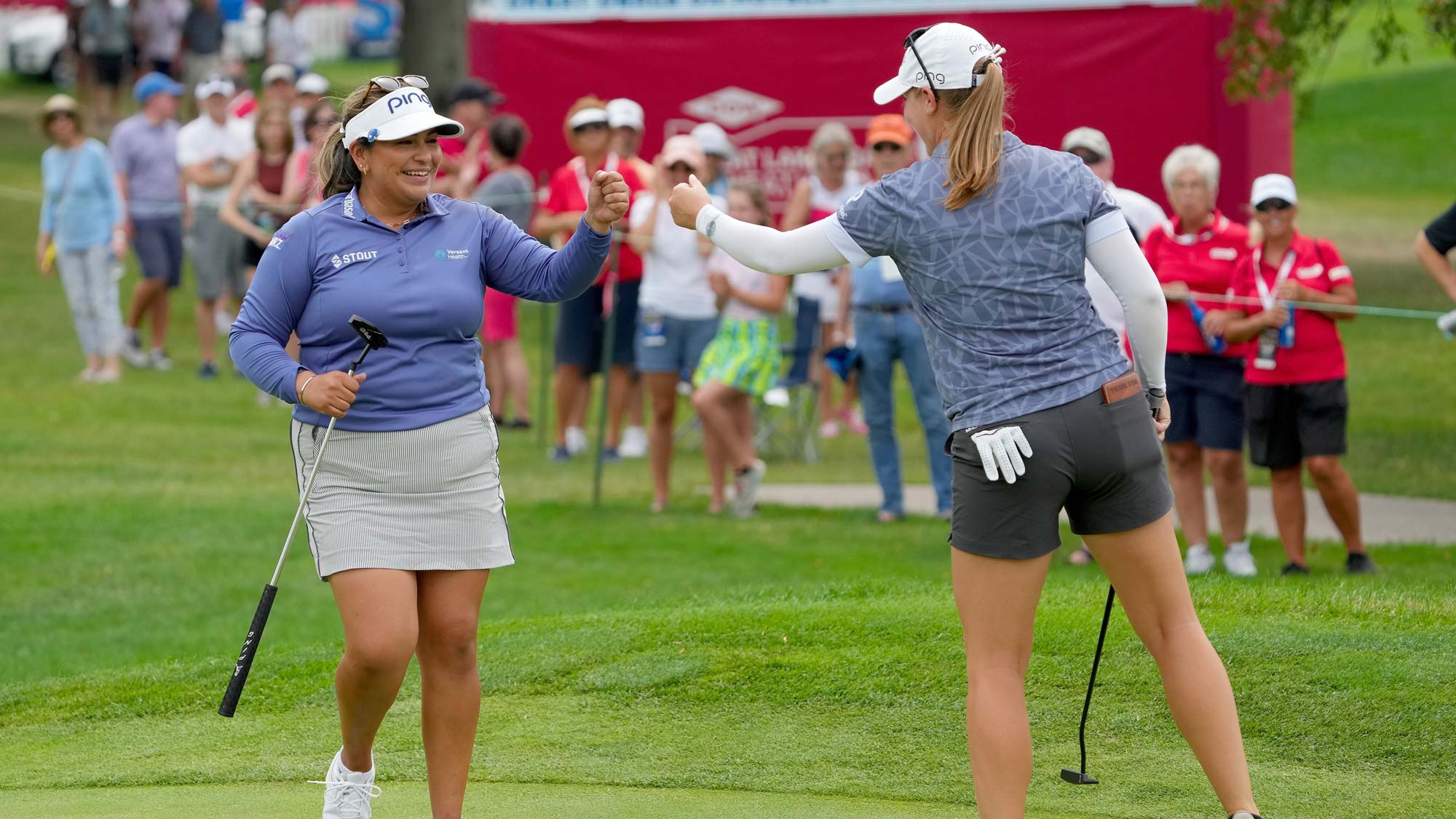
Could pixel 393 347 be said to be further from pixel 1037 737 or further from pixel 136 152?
pixel 136 152

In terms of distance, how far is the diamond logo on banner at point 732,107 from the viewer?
16969 mm

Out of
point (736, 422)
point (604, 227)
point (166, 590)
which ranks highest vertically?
point (604, 227)

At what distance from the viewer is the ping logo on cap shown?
4504 millimetres

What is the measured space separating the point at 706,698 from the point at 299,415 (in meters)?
2.04

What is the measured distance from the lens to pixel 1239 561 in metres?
8.66

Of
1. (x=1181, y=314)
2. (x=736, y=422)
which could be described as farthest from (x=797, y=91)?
(x=1181, y=314)

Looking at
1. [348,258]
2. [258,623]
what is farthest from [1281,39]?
[258,623]

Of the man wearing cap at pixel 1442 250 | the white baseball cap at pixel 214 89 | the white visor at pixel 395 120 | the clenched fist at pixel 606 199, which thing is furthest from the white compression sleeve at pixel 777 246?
the white baseball cap at pixel 214 89

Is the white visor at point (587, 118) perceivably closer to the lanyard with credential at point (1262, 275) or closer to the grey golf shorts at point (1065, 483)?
the lanyard with credential at point (1262, 275)

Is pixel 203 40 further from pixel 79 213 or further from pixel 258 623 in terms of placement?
pixel 258 623

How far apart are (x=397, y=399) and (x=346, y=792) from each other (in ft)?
3.50

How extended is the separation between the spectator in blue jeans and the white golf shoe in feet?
16.8

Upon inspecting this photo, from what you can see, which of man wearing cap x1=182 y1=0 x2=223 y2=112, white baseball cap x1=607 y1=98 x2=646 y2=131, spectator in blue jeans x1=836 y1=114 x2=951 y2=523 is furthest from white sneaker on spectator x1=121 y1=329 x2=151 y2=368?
man wearing cap x1=182 y1=0 x2=223 y2=112

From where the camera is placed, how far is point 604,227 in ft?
15.0
